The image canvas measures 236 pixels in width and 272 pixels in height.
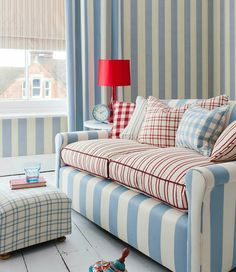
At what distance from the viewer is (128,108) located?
3.23 meters

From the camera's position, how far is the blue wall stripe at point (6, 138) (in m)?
4.16

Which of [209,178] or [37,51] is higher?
[37,51]

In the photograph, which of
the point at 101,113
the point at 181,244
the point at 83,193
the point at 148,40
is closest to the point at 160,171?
the point at 181,244

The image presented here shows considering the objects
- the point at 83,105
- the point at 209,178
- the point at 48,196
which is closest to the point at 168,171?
the point at 209,178

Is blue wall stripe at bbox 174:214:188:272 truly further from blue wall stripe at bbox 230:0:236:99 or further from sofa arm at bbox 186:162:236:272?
blue wall stripe at bbox 230:0:236:99

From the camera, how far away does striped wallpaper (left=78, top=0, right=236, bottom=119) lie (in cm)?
424

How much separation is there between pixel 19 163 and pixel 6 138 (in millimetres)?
304

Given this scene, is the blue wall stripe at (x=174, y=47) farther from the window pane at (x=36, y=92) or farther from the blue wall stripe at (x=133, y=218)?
the blue wall stripe at (x=133, y=218)

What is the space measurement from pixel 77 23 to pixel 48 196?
249cm

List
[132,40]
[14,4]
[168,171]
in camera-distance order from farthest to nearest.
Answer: [132,40], [14,4], [168,171]

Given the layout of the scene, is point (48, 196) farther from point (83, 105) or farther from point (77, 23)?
point (77, 23)

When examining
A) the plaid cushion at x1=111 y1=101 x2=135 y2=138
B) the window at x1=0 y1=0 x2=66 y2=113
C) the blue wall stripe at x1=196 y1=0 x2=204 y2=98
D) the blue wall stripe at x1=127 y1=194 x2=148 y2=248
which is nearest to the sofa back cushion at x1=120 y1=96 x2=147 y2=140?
the plaid cushion at x1=111 y1=101 x2=135 y2=138

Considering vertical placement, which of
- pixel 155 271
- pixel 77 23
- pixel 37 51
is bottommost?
pixel 155 271

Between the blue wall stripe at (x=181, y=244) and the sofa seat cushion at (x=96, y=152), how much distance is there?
0.76m
